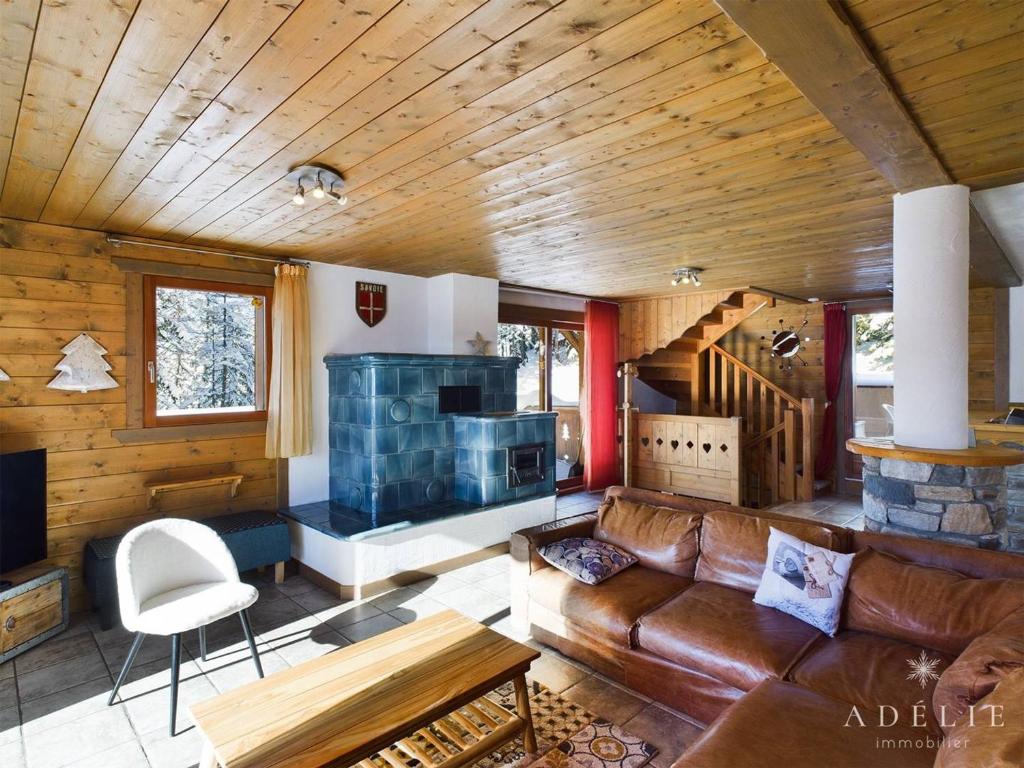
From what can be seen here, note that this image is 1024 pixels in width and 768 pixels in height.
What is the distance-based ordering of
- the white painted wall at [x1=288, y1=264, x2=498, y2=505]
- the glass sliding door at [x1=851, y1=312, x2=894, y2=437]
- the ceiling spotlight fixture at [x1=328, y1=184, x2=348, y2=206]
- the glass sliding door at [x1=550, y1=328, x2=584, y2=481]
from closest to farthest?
the ceiling spotlight fixture at [x1=328, y1=184, x2=348, y2=206] < the white painted wall at [x1=288, y1=264, x2=498, y2=505] < the glass sliding door at [x1=851, y1=312, x2=894, y2=437] < the glass sliding door at [x1=550, y1=328, x2=584, y2=481]

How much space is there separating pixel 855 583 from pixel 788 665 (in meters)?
0.52

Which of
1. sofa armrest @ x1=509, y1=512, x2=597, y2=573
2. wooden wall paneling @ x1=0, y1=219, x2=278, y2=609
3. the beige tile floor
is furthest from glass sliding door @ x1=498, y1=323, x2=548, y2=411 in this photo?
wooden wall paneling @ x1=0, y1=219, x2=278, y2=609

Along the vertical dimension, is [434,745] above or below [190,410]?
below

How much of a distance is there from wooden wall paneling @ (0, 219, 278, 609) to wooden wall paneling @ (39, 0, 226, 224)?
0.95 metres

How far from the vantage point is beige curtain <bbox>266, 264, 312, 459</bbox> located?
14.0 ft

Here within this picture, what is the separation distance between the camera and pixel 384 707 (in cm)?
185

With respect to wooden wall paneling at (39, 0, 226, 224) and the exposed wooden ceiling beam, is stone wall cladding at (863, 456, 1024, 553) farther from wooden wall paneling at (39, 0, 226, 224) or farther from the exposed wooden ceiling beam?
wooden wall paneling at (39, 0, 226, 224)

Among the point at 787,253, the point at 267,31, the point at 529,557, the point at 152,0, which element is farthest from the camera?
the point at 787,253

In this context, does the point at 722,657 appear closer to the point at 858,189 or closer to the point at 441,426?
the point at 858,189

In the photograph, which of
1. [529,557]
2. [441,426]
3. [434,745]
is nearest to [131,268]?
[441,426]

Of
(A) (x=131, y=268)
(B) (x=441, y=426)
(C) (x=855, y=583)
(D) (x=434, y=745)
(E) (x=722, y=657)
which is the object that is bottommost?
(D) (x=434, y=745)

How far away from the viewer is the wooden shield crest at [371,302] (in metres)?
4.87

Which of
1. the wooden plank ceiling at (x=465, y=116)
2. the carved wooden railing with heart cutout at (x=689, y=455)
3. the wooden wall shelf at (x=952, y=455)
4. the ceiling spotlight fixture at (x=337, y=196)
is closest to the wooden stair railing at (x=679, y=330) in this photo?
the carved wooden railing with heart cutout at (x=689, y=455)

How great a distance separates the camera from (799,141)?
2273mm
